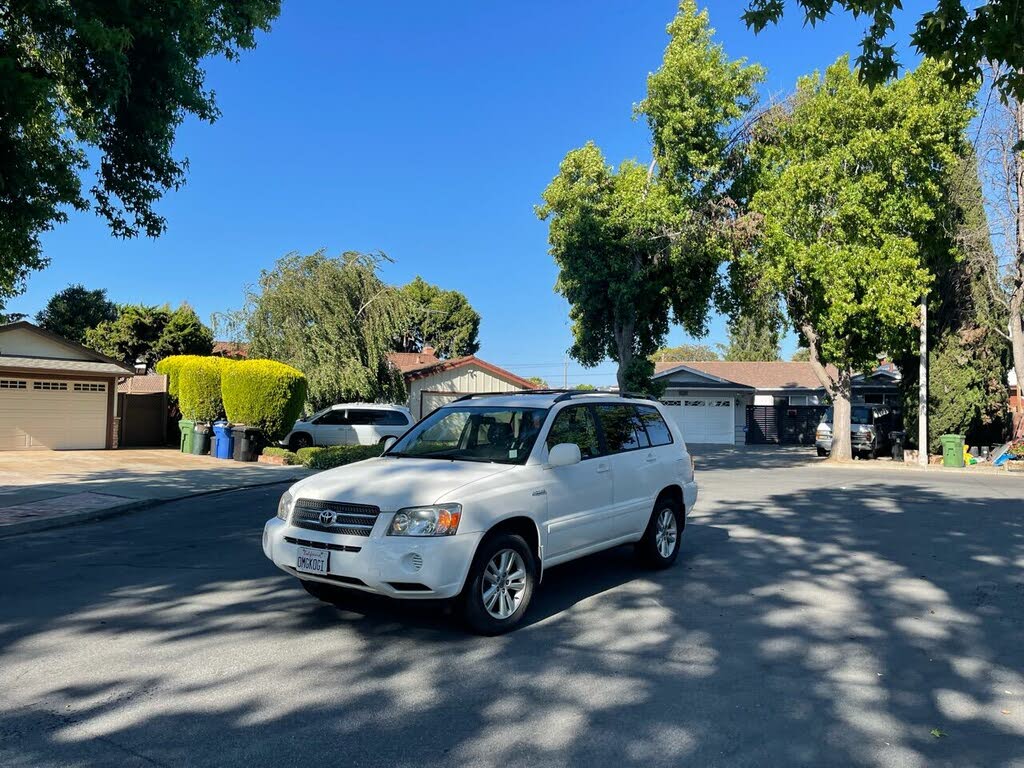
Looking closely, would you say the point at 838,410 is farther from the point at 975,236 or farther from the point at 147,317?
the point at 147,317

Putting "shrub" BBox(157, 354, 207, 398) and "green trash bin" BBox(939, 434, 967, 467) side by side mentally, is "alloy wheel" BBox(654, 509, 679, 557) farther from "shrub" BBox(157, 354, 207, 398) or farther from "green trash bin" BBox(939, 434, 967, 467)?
"green trash bin" BBox(939, 434, 967, 467)

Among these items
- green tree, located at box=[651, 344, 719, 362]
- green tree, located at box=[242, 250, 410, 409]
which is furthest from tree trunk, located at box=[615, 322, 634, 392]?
green tree, located at box=[651, 344, 719, 362]

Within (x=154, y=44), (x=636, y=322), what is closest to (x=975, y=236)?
(x=636, y=322)

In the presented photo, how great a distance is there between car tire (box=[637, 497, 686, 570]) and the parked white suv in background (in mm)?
16128

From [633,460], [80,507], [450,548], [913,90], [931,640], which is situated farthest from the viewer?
[913,90]

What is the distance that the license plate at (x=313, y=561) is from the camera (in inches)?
208

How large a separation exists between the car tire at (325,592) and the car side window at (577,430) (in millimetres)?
2086

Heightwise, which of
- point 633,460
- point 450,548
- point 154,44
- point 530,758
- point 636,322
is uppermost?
point 154,44

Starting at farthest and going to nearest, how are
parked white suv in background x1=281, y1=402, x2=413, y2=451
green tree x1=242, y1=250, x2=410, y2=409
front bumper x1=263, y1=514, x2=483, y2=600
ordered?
1. green tree x1=242, y1=250, x2=410, y2=409
2. parked white suv in background x1=281, y1=402, x2=413, y2=451
3. front bumper x1=263, y1=514, x2=483, y2=600

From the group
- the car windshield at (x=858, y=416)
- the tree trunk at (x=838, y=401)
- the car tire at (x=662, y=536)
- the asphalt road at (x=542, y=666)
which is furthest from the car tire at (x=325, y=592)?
the car windshield at (x=858, y=416)

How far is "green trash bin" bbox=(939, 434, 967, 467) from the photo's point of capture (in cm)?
2434

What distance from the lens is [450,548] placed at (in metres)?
5.12

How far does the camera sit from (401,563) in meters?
A: 5.05

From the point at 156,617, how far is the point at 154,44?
8147 mm
